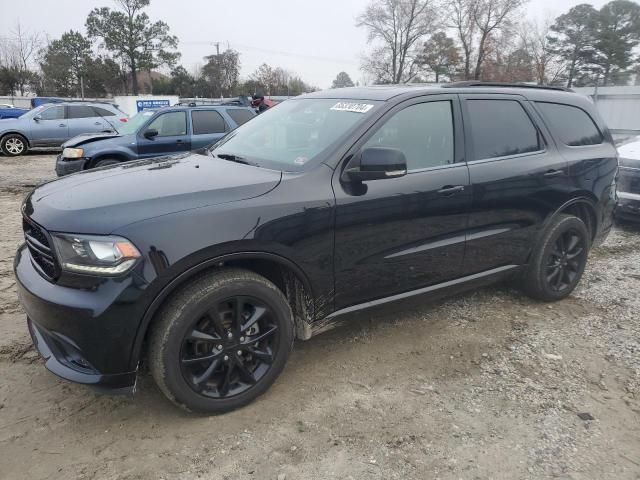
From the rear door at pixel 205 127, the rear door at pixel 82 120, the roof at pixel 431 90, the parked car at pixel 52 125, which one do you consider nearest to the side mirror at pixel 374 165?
the roof at pixel 431 90

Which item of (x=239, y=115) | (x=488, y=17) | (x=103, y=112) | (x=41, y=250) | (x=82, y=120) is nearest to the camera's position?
(x=41, y=250)

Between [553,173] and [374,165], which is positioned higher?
[374,165]

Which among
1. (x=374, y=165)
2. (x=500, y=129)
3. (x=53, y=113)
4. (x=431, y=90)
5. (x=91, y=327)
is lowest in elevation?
(x=91, y=327)

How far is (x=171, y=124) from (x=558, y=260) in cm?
695

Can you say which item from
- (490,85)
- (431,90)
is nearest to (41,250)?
(431,90)

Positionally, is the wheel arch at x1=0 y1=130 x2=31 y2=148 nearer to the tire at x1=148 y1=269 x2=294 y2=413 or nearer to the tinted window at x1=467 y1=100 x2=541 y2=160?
the tire at x1=148 y1=269 x2=294 y2=413

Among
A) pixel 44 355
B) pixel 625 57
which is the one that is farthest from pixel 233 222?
pixel 625 57

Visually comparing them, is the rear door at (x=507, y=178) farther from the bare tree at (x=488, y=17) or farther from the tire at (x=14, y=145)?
the bare tree at (x=488, y=17)

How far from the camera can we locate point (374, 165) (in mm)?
2781

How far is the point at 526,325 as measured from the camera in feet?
12.6

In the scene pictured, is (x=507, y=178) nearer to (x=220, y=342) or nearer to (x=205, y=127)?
(x=220, y=342)

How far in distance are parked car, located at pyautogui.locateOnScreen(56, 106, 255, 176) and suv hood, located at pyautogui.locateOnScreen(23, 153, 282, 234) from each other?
4.99 metres

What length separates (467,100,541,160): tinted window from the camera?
350 cm

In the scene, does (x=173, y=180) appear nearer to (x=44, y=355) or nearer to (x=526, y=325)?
(x=44, y=355)
